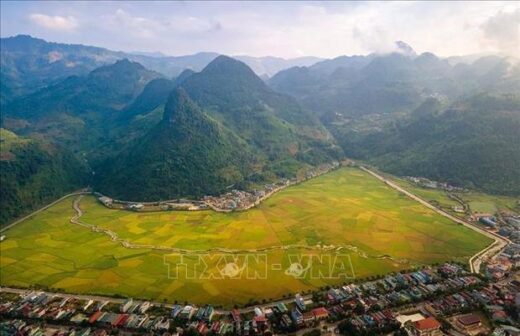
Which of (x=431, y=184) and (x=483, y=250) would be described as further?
(x=431, y=184)

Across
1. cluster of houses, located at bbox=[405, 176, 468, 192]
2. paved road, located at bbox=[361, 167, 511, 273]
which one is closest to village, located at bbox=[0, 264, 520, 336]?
paved road, located at bbox=[361, 167, 511, 273]

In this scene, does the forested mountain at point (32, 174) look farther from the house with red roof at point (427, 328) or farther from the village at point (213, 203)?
the house with red roof at point (427, 328)

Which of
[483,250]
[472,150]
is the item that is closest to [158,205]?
[483,250]

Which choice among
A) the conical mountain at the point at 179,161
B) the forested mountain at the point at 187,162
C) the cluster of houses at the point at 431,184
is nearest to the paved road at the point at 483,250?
the cluster of houses at the point at 431,184

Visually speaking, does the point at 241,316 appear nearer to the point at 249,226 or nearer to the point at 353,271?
the point at 353,271

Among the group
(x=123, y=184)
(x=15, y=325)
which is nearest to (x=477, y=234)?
(x=15, y=325)

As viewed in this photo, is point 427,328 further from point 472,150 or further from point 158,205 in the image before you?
point 472,150
